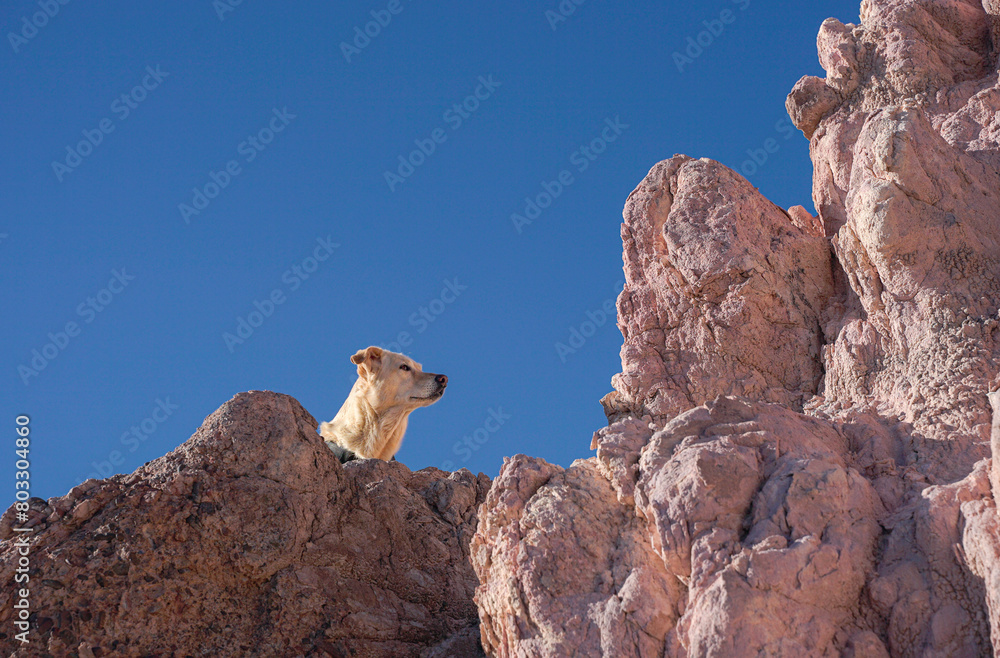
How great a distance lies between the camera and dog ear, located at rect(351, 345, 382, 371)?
1421cm

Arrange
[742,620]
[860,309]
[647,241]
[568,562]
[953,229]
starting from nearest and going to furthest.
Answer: [742,620] → [568,562] → [953,229] → [860,309] → [647,241]

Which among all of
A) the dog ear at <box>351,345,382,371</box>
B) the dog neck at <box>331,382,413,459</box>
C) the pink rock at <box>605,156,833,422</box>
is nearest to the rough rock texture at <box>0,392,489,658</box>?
the pink rock at <box>605,156,833,422</box>

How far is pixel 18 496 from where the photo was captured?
6.82 metres

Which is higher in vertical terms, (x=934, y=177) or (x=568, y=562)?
(x=934, y=177)

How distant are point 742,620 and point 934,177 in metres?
4.03

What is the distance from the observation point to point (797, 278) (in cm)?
792

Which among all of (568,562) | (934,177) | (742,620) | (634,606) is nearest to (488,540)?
(568,562)

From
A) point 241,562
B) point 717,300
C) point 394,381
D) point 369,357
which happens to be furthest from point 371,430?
point 717,300

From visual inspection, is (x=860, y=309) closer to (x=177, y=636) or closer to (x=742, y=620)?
(x=742, y=620)

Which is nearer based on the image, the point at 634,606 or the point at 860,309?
the point at 634,606

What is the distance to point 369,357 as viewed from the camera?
14.3 meters

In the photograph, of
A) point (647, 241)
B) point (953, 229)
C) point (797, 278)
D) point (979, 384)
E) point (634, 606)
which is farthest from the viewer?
point (647, 241)

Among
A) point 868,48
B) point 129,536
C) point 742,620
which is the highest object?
point 868,48

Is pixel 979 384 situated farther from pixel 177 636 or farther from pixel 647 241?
pixel 177 636
